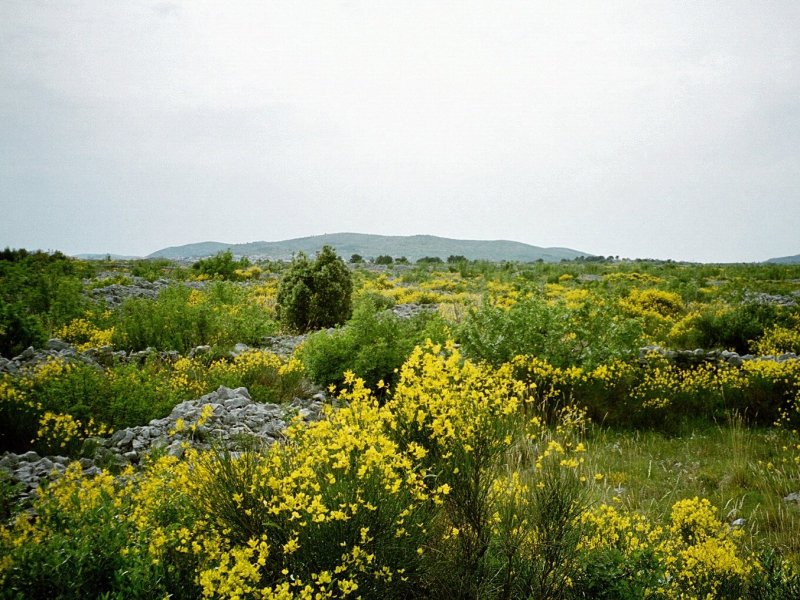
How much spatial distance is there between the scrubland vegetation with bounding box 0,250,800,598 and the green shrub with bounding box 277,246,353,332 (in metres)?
1.15

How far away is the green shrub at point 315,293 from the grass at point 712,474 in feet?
24.2

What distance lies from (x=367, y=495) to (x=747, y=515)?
13.5 feet

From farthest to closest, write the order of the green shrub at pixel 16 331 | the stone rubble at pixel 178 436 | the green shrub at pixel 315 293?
the green shrub at pixel 315 293 → the green shrub at pixel 16 331 → the stone rubble at pixel 178 436

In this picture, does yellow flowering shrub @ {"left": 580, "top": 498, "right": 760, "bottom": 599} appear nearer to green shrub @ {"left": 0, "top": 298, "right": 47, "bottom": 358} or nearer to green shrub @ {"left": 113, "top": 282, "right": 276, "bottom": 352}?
green shrub @ {"left": 113, "top": 282, "right": 276, "bottom": 352}

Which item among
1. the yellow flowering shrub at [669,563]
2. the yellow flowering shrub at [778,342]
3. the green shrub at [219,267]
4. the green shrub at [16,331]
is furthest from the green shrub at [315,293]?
the green shrub at [219,267]

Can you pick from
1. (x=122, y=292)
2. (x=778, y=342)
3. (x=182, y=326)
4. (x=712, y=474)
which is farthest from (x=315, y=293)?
(x=778, y=342)

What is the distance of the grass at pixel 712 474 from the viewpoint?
14.7ft

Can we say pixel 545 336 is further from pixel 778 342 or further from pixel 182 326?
pixel 182 326

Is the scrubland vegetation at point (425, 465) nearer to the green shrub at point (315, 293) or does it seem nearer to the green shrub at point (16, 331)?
the green shrub at point (16, 331)

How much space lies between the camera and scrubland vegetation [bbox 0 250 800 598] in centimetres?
260

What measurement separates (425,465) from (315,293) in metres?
9.41

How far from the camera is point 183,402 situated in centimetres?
620

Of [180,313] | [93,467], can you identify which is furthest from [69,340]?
[93,467]

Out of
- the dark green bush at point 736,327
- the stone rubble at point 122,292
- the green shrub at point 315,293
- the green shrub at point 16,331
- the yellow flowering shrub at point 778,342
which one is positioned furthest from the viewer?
the stone rubble at point 122,292
